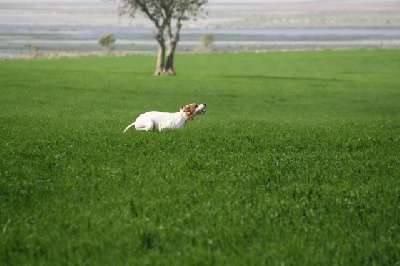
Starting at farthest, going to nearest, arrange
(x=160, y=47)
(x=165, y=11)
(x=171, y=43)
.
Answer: (x=171, y=43), (x=160, y=47), (x=165, y=11)

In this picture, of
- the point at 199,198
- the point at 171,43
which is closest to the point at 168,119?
the point at 199,198

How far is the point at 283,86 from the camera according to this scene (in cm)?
7338

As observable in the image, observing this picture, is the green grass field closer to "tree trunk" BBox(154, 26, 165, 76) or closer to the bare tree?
"tree trunk" BBox(154, 26, 165, 76)

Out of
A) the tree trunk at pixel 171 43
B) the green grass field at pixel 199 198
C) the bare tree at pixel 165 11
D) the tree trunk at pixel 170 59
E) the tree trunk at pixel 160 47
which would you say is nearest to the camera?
the green grass field at pixel 199 198

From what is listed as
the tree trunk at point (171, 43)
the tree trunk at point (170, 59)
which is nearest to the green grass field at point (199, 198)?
the tree trunk at point (171, 43)

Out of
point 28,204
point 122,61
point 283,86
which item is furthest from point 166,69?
point 28,204

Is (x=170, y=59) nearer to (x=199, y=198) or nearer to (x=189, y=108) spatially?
(x=189, y=108)

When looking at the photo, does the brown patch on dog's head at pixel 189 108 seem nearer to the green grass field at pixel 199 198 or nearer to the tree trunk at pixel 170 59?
the green grass field at pixel 199 198

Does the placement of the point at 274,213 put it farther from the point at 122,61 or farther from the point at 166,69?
the point at 122,61

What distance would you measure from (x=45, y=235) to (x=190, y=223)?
215 centimetres

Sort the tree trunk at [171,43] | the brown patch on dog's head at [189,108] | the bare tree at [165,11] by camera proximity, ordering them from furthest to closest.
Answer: the tree trunk at [171,43] < the bare tree at [165,11] < the brown patch on dog's head at [189,108]

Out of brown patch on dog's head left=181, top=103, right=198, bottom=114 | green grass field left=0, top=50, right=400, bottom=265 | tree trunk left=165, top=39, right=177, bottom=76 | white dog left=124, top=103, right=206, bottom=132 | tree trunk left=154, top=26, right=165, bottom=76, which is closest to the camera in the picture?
green grass field left=0, top=50, right=400, bottom=265

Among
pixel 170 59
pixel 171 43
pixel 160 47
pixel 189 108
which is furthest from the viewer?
pixel 170 59

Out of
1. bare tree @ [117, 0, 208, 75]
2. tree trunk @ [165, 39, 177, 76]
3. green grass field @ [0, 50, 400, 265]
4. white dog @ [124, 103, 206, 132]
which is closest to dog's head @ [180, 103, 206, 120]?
white dog @ [124, 103, 206, 132]
